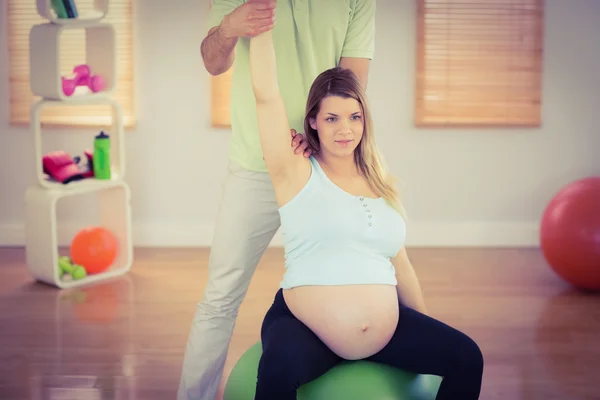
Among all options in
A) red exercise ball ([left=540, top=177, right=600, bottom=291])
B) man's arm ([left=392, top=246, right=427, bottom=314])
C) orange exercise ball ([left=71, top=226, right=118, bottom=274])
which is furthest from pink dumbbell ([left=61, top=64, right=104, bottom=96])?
man's arm ([left=392, top=246, right=427, bottom=314])

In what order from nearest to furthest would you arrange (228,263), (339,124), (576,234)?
(339,124)
(228,263)
(576,234)

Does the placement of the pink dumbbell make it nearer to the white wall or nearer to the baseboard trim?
the white wall

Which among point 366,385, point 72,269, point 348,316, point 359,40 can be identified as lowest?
point 72,269

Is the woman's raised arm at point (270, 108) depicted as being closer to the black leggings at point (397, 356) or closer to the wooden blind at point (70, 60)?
the black leggings at point (397, 356)

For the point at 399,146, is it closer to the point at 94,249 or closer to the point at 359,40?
the point at 94,249

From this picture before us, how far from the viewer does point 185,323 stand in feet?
12.5

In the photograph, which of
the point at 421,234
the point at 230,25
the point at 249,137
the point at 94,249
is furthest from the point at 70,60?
the point at 230,25

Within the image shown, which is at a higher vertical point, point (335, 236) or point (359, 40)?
point (359, 40)

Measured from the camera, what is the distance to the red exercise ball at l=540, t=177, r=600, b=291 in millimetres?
4051

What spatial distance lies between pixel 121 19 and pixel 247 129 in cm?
264

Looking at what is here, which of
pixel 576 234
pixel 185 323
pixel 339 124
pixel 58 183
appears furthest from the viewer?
pixel 58 183

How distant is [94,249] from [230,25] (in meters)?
2.40

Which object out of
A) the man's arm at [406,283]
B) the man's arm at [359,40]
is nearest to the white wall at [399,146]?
the man's arm at [359,40]

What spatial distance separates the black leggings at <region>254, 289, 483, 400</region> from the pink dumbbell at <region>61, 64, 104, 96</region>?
2333mm
